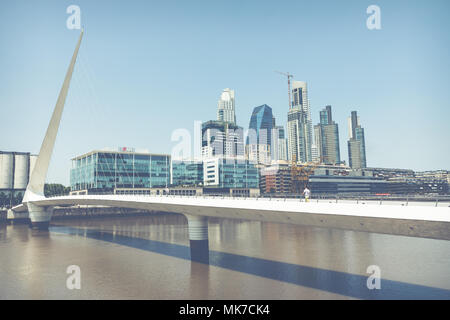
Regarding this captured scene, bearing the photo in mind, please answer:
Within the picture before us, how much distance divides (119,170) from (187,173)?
29.0m

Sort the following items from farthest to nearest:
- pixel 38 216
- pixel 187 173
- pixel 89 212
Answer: pixel 187 173
pixel 89 212
pixel 38 216

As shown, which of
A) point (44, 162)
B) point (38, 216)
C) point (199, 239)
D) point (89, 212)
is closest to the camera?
point (199, 239)

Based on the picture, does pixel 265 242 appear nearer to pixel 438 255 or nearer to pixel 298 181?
pixel 438 255

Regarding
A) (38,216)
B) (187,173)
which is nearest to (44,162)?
(38,216)

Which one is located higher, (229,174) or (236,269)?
→ (229,174)

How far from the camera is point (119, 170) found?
340 ft

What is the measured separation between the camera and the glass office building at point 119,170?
100 m

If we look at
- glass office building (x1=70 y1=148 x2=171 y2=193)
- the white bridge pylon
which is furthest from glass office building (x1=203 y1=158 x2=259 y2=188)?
the white bridge pylon

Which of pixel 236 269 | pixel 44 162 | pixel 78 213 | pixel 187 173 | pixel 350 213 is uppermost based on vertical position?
pixel 44 162

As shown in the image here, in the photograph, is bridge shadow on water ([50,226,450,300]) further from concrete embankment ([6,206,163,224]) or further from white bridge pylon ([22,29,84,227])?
concrete embankment ([6,206,163,224])

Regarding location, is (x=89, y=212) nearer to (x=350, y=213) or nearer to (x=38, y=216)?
(x=38, y=216)

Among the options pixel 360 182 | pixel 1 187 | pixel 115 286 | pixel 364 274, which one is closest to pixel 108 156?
pixel 1 187

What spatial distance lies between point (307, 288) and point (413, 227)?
8550 mm
